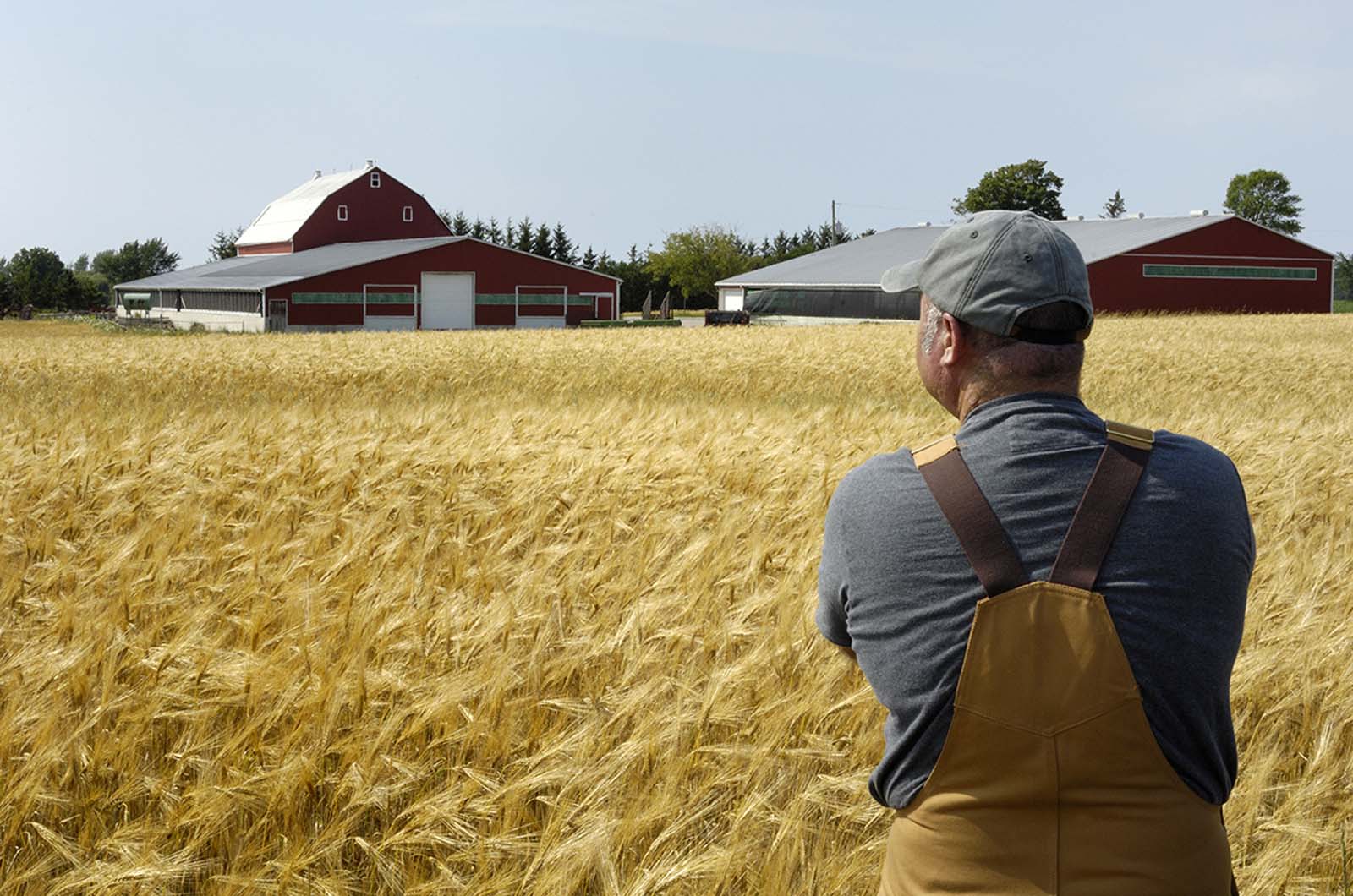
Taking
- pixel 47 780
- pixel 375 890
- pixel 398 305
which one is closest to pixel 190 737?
pixel 47 780

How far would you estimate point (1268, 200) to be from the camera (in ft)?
396

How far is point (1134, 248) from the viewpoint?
61312 mm

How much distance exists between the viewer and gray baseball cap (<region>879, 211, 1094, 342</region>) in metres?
2.36

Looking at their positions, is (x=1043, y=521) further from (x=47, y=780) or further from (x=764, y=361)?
(x=764, y=361)

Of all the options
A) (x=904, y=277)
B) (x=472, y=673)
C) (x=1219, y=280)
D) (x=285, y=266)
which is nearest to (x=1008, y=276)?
(x=904, y=277)

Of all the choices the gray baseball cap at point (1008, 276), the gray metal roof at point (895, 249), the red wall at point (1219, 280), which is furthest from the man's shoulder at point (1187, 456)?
the gray metal roof at point (895, 249)

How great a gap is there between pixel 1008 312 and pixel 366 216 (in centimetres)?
7721

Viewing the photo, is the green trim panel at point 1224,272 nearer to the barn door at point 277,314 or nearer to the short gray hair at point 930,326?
the barn door at point 277,314

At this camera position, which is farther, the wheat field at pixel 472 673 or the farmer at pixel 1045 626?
the wheat field at pixel 472 673

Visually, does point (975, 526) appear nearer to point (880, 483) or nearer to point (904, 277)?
point (880, 483)

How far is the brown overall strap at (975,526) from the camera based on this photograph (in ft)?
7.14

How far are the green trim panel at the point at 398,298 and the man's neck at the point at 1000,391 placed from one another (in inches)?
2162

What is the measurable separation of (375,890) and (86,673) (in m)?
1.18

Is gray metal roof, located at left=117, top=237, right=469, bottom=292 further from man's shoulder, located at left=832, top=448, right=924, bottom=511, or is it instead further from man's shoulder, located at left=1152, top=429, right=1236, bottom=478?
man's shoulder, located at left=1152, top=429, right=1236, bottom=478
